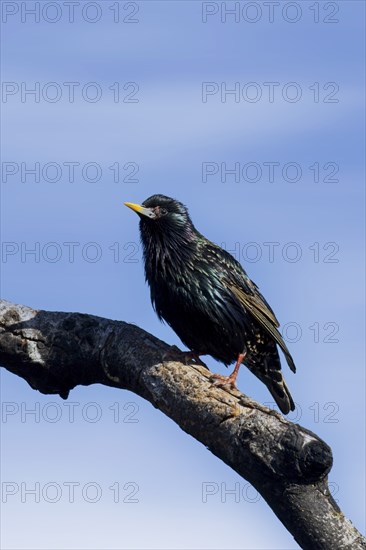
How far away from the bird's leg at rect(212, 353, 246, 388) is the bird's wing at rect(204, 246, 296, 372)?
273 millimetres

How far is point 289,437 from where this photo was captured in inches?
193

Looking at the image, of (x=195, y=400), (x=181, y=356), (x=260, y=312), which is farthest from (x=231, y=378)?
(x=260, y=312)

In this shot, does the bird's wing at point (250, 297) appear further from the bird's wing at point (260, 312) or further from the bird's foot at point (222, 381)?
the bird's foot at point (222, 381)

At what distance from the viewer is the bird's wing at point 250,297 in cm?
700

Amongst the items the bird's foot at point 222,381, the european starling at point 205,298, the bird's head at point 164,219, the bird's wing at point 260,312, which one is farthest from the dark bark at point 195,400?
the bird's head at point 164,219

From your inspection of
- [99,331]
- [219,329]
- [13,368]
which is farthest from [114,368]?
[219,329]

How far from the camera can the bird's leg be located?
18.5ft

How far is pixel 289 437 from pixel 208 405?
0.68m

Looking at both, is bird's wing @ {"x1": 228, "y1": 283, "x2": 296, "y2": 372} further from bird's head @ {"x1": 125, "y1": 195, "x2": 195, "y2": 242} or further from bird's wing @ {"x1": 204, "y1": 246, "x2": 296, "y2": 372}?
bird's head @ {"x1": 125, "y1": 195, "x2": 195, "y2": 242}

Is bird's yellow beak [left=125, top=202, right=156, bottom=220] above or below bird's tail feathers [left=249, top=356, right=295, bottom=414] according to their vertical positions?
above

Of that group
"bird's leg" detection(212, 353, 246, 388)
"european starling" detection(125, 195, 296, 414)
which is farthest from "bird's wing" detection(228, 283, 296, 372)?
"bird's leg" detection(212, 353, 246, 388)

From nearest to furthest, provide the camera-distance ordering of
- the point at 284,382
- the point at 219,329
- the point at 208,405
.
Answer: the point at 208,405 < the point at 219,329 < the point at 284,382

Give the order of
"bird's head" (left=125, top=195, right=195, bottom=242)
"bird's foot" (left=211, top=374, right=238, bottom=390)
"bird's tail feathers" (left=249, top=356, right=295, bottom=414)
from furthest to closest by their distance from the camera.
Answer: "bird's tail feathers" (left=249, top=356, right=295, bottom=414) → "bird's head" (left=125, top=195, right=195, bottom=242) → "bird's foot" (left=211, top=374, right=238, bottom=390)

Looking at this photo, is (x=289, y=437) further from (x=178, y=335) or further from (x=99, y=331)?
(x=178, y=335)
